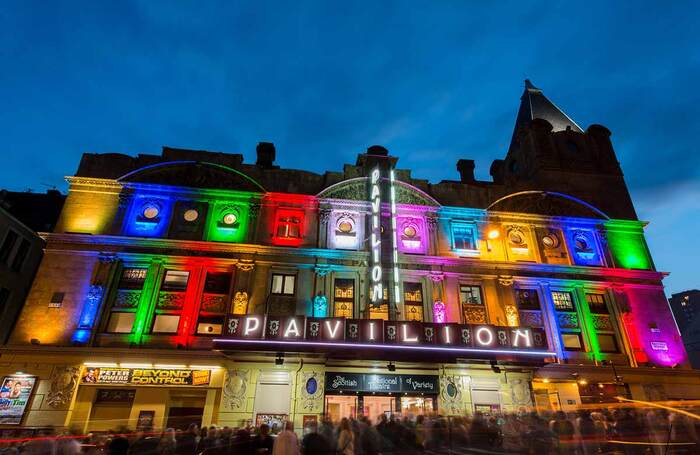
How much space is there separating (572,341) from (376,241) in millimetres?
11994

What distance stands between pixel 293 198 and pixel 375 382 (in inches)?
435

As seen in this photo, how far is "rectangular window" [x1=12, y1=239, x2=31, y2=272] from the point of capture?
23047mm

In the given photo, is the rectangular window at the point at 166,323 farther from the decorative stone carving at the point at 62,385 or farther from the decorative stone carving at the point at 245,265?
the decorative stone carving at the point at 245,265

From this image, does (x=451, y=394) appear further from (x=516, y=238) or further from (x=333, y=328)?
(x=516, y=238)

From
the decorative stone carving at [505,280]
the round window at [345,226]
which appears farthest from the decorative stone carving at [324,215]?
the decorative stone carving at [505,280]

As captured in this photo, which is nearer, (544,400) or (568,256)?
(544,400)

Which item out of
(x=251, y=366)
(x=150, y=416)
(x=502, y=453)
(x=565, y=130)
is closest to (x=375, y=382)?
(x=251, y=366)

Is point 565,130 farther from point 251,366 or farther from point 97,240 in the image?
point 97,240

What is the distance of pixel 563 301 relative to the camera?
22500 millimetres

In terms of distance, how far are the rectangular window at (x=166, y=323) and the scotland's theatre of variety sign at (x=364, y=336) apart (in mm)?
3929

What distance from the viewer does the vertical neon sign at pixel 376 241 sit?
19.9 m

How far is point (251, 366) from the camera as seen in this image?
18.3m

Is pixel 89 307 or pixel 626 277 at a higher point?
pixel 626 277

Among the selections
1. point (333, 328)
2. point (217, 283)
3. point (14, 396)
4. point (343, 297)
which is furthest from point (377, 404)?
point (14, 396)
